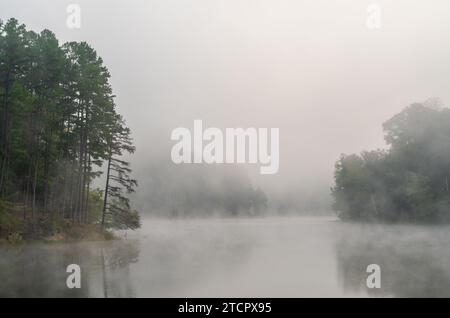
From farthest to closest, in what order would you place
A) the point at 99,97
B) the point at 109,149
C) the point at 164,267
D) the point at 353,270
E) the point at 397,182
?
the point at 397,182 < the point at 109,149 < the point at 99,97 < the point at 164,267 < the point at 353,270

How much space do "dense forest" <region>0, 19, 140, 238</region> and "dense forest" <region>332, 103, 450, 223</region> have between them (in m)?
44.1

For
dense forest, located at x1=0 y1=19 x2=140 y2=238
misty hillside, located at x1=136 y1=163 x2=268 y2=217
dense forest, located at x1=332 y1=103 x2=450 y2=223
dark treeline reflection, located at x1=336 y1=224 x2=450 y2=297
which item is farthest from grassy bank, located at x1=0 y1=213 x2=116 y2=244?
misty hillside, located at x1=136 y1=163 x2=268 y2=217

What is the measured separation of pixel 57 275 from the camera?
704 inches

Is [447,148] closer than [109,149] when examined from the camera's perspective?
No

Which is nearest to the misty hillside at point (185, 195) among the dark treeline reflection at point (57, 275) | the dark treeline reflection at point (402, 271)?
the dark treeline reflection at point (57, 275)

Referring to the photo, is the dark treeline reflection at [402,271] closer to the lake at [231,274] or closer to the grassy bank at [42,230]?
the lake at [231,274]

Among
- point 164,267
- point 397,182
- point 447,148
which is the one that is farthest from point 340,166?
point 164,267

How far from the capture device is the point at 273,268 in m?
20.3

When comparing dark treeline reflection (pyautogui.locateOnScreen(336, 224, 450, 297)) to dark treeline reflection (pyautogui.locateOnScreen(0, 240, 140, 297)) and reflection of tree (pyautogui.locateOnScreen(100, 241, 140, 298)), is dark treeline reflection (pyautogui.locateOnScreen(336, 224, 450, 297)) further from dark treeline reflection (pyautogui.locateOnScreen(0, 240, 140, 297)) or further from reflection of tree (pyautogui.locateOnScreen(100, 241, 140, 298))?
dark treeline reflection (pyautogui.locateOnScreen(0, 240, 140, 297))

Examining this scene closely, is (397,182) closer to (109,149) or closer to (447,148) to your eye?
(447,148)

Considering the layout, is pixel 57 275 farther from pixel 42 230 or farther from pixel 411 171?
pixel 411 171

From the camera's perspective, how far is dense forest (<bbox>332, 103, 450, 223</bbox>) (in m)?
64.4

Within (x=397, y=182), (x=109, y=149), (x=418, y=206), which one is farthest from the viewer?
(x=397, y=182)
